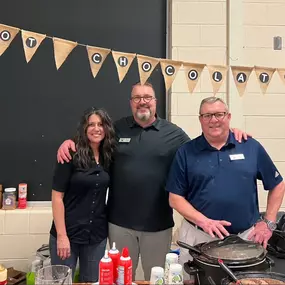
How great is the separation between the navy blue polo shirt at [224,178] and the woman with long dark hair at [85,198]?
1.40 feet

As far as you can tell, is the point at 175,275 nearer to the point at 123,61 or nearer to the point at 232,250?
the point at 232,250

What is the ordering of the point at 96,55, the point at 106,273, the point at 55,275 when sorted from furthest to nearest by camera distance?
the point at 96,55
the point at 55,275
the point at 106,273

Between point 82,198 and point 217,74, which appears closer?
point 82,198

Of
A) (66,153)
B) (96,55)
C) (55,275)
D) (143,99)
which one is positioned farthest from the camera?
(96,55)

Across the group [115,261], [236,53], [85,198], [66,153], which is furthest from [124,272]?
[236,53]

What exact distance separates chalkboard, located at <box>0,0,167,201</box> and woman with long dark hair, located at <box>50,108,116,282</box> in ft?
3.20

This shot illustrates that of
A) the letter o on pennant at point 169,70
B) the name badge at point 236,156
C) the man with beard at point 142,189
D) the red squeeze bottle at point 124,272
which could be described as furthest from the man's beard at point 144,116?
the red squeeze bottle at point 124,272

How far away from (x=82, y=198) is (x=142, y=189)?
0.36 metres

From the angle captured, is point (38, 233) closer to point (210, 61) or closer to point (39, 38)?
point (39, 38)

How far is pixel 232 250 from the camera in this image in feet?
4.53

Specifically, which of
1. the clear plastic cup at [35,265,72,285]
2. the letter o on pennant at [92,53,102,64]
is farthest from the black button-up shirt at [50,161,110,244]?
the letter o on pennant at [92,53,102,64]

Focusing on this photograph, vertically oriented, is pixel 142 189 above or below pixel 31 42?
below

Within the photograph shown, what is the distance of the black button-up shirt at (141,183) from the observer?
2.10 meters

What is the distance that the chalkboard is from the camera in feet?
9.71
